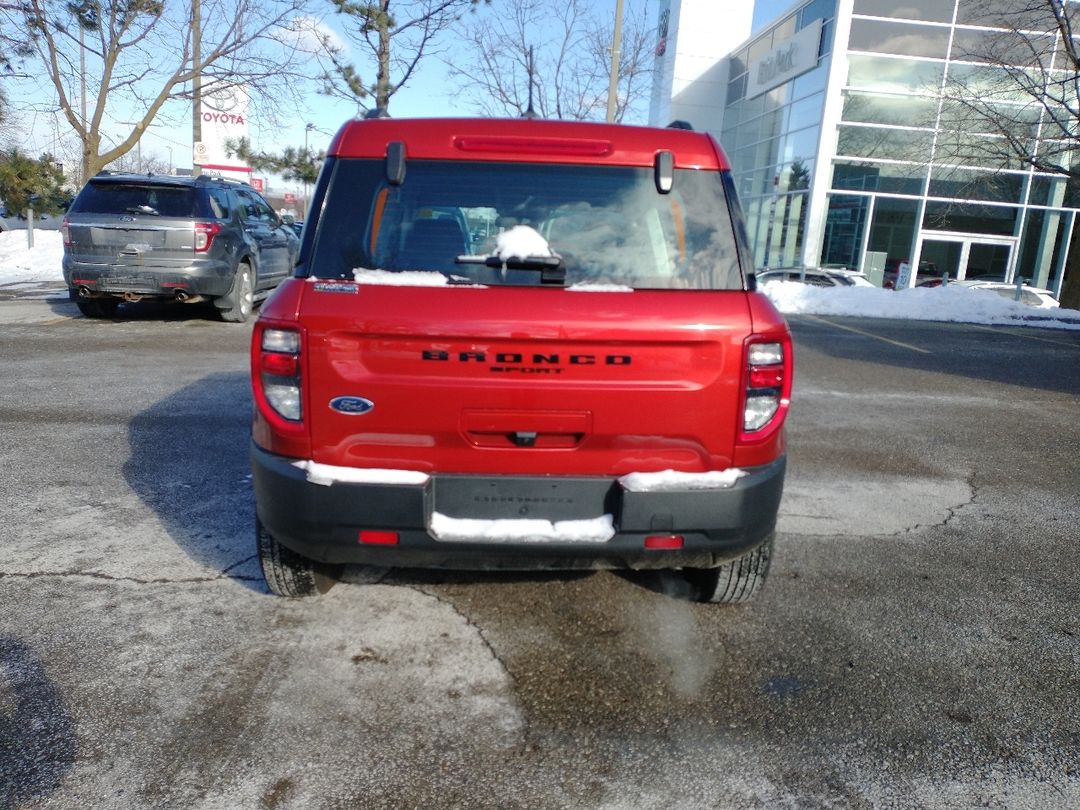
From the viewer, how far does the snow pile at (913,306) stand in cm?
1731

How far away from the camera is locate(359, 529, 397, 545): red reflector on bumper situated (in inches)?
111

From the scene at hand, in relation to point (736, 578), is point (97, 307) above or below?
below

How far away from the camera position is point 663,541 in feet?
9.33

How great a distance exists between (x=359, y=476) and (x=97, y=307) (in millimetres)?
10293

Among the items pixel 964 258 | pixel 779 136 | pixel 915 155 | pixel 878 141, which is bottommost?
pixel 964 258

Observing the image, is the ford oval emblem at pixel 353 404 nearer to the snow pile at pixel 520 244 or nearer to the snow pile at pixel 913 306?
the snow pile at pixel 520 244

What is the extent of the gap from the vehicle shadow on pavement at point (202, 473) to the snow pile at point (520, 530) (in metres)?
1.27

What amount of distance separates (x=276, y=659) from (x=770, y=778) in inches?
69.2

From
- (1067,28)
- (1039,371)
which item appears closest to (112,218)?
(1039,371)

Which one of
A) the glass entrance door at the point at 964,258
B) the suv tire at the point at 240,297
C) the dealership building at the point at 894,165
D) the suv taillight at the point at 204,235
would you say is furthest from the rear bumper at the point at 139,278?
the glass entrance door at the point at 964,258

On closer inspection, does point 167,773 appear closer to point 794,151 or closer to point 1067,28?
point 1067,28

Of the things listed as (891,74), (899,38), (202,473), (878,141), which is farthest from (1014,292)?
(202,473)

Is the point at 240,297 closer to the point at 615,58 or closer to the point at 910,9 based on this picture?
the point at 615,58

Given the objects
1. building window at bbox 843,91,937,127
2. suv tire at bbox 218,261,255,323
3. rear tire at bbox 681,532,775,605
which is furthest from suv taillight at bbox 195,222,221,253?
building window at bbox 843,91,937,127
